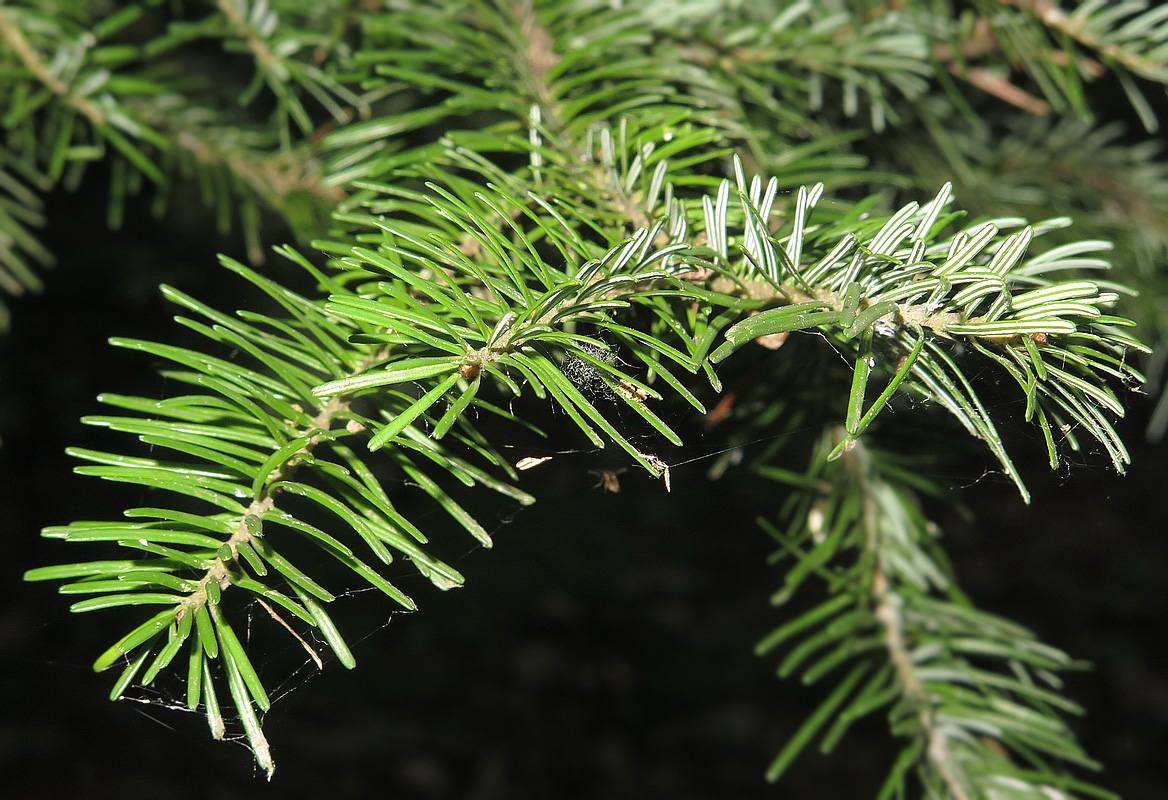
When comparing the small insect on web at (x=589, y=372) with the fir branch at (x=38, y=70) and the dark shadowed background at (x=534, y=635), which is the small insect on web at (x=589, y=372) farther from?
the dark shadowed background at (x=534, y=635)

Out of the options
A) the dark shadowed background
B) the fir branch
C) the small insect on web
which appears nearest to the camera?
the small insect on web

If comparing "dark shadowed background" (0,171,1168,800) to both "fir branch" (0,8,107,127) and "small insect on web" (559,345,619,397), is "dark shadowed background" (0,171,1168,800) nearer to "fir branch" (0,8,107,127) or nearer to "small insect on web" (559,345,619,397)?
"fir branch" (0,8,107,127)

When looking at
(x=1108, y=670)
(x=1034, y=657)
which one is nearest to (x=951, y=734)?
(x=1034, y=657)

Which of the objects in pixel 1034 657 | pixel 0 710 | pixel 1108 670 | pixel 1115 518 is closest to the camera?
pixel 1034 657

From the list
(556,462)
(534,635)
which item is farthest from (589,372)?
(534,635)

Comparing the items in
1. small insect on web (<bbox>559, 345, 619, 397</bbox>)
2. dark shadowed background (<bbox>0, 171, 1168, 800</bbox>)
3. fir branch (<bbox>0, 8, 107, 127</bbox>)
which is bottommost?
dark shadowed background (<bbox>0, 171, 1168, 800</bbox>)

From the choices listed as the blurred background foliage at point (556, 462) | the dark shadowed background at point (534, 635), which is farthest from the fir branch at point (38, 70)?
the dark shadowed background at point (534, 635)

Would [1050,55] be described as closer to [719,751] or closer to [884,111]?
[884,111]

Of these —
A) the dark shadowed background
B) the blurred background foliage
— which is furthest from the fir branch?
the dark shadowed background

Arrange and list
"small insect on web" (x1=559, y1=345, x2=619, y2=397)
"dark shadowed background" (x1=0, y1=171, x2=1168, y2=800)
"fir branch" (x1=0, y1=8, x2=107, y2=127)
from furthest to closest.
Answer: "dark shadowed background" (x1=0, y1=171, x2=1168, y2=800) → "fir branch" (x1=0, y1=8, x2=107, y2=127) → "small insect on web" (x1=559, y1=345, x2=619, y2=397)

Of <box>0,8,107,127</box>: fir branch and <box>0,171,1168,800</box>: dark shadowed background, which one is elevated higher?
<box>0,8,107,127</box>: fir branch

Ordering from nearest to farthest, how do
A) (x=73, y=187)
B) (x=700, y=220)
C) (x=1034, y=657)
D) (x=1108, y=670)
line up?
(x=700, y=220), (x=1034, y=657), (x=73, y=187), (x=1108, y=670)
